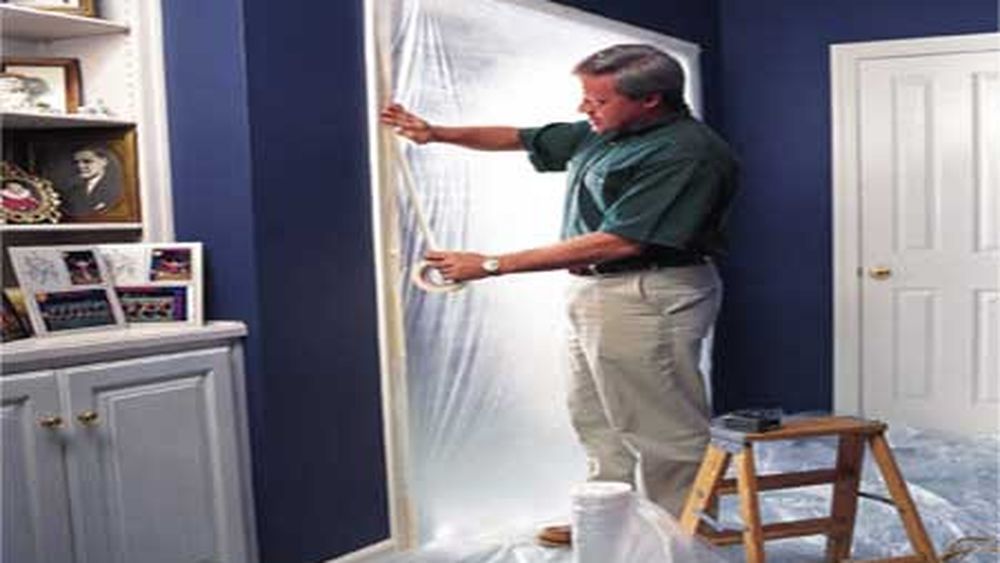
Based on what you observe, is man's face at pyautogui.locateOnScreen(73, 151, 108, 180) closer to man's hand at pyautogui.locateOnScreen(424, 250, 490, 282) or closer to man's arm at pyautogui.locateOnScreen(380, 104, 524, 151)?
man's arm at pyautogui.locateOnScreen(380, 104, 524, 151)

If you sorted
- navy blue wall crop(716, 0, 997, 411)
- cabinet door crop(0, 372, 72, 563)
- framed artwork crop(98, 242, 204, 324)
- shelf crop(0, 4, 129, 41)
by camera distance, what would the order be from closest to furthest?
1. cabinet door crop(0, 372, 72, 563)
2. shelf crop(0, 4, 129, 41)
3. framed artwork crop(98, 242, 204, 324)
4. navy blue wall crop(716, 0, 997, 411)

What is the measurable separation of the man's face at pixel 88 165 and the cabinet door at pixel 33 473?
0.69m

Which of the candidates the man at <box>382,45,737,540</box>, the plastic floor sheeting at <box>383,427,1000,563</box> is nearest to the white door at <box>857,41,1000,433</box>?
the plastic floor sheeting at <box>383,427,1000,563</box>

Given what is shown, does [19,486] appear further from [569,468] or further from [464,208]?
[569,468]

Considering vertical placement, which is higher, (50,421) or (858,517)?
(50,421)

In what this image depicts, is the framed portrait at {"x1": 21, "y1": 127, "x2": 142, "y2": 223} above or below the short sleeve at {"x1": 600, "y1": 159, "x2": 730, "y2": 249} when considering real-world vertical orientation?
above

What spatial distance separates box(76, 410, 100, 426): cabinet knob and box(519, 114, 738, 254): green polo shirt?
48.4 inches

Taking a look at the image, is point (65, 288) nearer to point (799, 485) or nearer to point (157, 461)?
point (157, 461)

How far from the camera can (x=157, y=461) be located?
2414mm

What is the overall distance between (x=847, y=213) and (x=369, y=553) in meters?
3.01

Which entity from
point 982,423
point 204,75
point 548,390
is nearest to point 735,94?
point 982,423

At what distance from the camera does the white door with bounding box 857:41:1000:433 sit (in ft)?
15.5

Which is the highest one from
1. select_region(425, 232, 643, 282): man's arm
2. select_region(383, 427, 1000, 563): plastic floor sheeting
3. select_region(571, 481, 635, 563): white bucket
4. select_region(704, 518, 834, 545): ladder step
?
select_region(425, 232, 643, 282): man's arm

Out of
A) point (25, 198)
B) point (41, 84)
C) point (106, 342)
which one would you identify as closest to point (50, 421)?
point (106, 342)
